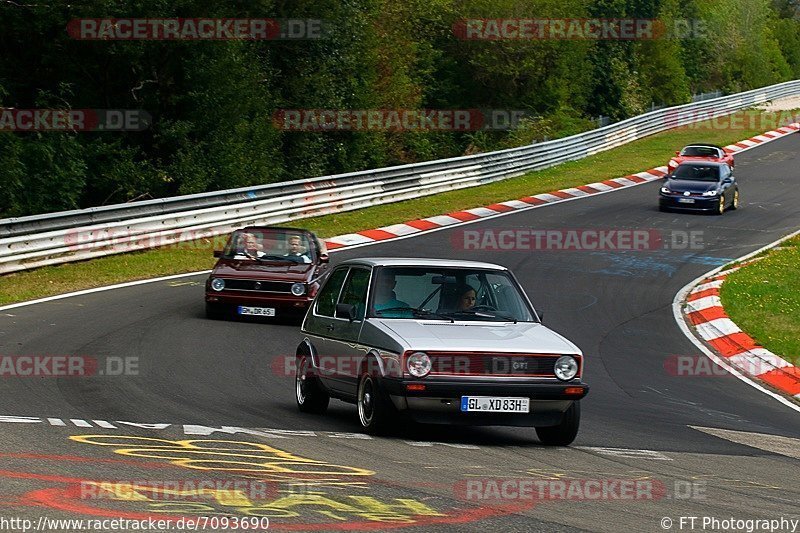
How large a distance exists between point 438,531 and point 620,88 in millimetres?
54624

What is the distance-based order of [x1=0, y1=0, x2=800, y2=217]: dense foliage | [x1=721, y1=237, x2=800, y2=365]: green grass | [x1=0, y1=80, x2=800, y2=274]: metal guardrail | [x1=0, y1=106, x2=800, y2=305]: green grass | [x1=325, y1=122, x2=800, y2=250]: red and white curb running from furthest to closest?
[x1=0, y1=0, x2=800, y2=217]: dense foliage < [x1=325, y1=122, x2=800, y2=250]: red and white curb < [x1=0, y1=80, x2=800, y2=274]: metal guardrail < [x1=0, y1=106, x2=800, y2=305]: green grass < [x1=721, y1=237, x2=800, y2=365]: green grass

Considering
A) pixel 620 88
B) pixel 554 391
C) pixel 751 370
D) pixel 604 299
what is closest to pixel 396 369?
pixel 554 391

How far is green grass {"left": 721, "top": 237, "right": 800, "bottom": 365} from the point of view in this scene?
17672 millimetres

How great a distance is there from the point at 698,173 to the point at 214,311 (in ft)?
62.9

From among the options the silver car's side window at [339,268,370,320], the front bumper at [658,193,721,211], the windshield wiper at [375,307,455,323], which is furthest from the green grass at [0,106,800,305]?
the windshield wiper at [375,307,455,323]

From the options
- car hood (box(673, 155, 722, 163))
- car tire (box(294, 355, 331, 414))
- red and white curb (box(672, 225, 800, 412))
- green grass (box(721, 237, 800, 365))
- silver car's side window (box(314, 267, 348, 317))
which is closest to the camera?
car tire (box(294, 355, 331, 414))

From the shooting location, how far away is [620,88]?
194 ft

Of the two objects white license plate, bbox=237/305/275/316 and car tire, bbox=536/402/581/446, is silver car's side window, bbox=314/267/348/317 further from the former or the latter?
white license plate, bbox=237/305/275/316

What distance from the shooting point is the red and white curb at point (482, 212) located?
2686 centimetres

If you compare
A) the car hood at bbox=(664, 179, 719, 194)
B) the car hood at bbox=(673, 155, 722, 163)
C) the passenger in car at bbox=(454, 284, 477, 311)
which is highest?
the car hood at bbox=(673, 155, 722, 163)

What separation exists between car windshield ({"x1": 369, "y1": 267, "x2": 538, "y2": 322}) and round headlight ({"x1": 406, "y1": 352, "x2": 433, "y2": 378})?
0.93 meters

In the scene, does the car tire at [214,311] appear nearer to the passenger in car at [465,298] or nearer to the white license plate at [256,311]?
the white license plate at [256,311]

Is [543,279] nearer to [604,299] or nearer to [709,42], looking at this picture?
[604,299]

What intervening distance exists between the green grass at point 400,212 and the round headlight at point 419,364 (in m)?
10.9
